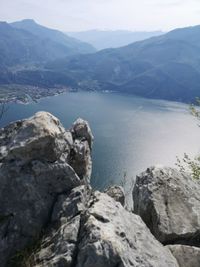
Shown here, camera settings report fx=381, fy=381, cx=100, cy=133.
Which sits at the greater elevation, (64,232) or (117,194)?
(64,232)

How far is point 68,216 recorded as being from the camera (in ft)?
45.5

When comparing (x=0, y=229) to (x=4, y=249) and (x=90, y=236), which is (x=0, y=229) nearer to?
(x=4, y=249)

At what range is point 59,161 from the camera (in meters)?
15.7

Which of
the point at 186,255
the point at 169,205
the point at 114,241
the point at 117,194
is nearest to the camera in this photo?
the point at 114,241

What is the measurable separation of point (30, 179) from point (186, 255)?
272 inches

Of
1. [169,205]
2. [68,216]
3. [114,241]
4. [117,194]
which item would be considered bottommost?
[117,194]

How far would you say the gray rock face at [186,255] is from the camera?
1503 centimetres

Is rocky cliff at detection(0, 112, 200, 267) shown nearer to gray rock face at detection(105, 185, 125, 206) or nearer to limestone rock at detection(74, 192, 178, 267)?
limestone rock at detection(74, 192, 178, 267)

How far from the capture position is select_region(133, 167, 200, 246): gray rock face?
57.2 ft

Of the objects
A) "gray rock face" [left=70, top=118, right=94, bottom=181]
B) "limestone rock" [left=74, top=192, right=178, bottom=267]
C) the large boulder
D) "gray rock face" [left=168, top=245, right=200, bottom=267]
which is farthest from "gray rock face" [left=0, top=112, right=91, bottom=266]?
"gray rock face" [left=168, top=245, right=200, bottom=267]

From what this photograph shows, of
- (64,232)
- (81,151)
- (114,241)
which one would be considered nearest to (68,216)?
(64,232)

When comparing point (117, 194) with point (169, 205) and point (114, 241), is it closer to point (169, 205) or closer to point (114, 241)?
point (169, 205)

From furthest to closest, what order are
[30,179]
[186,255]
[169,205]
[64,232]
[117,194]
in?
[117,194] → [169,205] → [186,255] → [30,179] → [64,232]

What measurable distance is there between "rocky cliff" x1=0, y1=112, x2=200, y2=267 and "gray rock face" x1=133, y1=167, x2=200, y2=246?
0.05 meters
